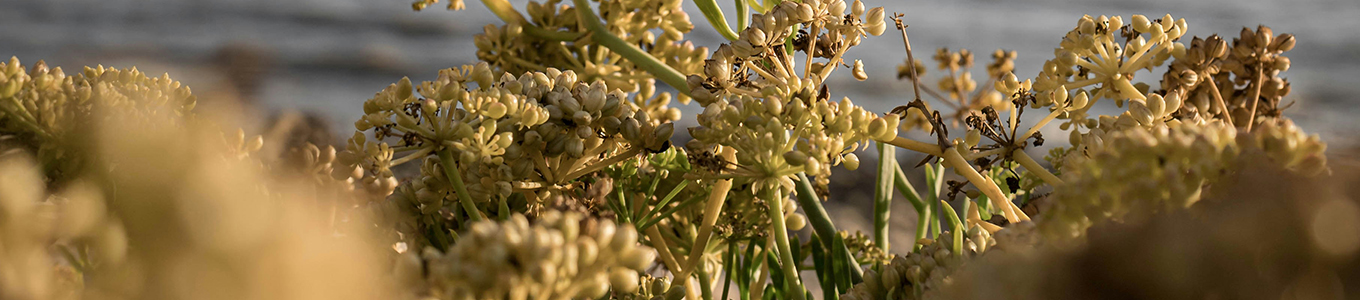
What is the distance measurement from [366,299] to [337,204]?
143 millimetres

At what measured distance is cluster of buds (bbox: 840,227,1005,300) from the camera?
A: 275 millimetres

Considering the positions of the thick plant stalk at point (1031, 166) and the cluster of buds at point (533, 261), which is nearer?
the cluster of buds at point (533, 261)

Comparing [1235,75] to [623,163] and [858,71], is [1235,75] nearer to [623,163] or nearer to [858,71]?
[858,71]

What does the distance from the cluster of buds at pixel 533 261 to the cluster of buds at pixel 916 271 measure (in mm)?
126

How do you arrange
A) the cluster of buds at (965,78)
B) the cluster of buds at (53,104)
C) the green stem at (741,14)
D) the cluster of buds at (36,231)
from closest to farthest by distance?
1. the cluster of buds at (36,231)
2. the cluster of buds at (53,104)
3. the green stem at (741,14)
4. the cluster of buds at (965,78)

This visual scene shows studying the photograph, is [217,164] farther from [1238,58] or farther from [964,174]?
[1238,58]

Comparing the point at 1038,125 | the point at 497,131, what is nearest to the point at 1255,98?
the point at 1038,125

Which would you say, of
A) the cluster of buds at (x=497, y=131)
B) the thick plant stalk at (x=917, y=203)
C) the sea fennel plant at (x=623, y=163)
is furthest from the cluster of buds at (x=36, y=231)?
the thick plant stalk at (x=917, y=203)

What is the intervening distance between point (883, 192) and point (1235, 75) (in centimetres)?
21

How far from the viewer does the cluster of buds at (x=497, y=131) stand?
314mm

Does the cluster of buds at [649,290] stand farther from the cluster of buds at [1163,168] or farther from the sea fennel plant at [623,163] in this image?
the cluster of buds at [1163,168]

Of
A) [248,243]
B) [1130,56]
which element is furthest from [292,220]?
[1130,56]

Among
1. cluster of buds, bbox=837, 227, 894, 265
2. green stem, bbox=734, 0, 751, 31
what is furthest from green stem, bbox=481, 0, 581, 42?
cluster of buds, bbox=837, 227, 894, 265

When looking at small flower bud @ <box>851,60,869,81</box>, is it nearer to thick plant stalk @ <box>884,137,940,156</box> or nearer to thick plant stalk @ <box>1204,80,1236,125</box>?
Result: thick plant stalk @ <box>884,137,940,156</box>
